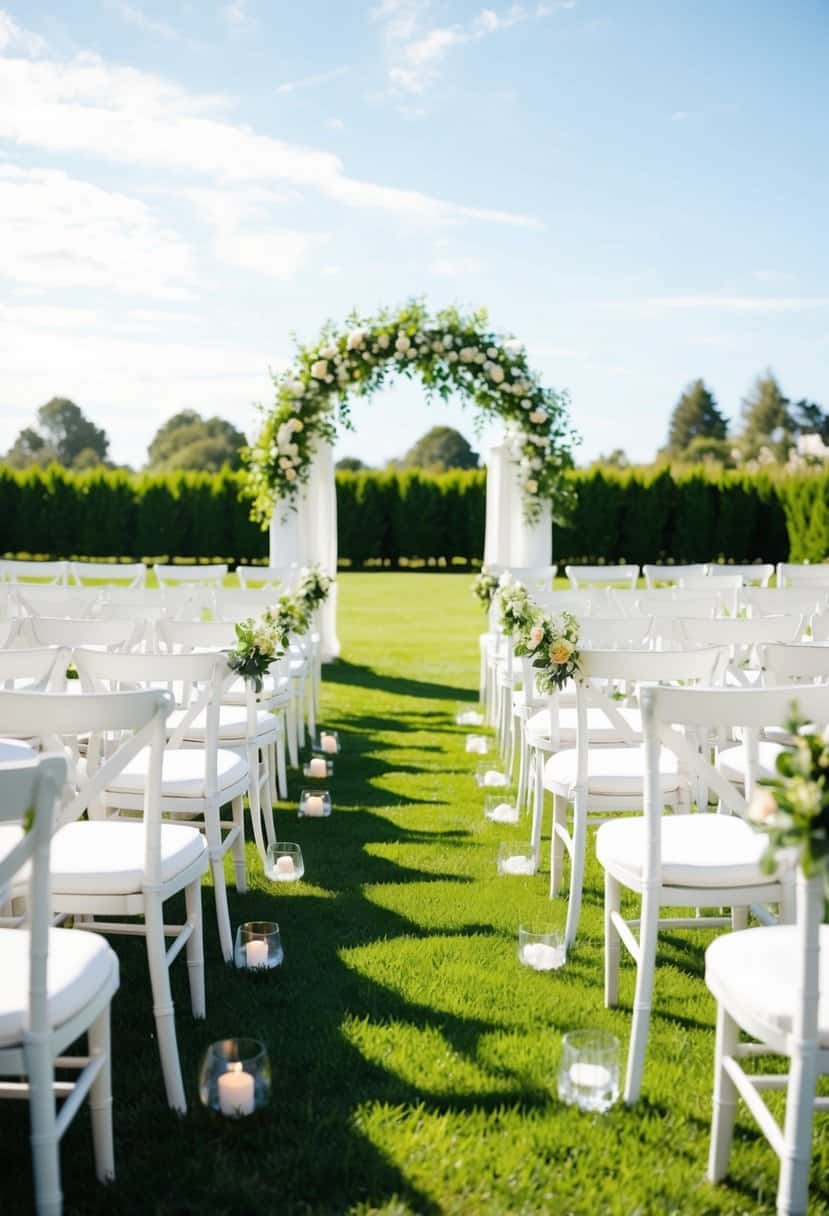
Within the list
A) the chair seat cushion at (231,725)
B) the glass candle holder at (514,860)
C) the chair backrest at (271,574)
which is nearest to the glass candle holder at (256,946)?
the chair seat cushion at (231,725)

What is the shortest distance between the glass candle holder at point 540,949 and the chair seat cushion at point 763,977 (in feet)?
3.73

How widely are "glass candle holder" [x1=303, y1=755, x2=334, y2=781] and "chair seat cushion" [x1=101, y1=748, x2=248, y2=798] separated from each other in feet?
7.11

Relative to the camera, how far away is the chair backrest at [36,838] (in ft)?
5.44

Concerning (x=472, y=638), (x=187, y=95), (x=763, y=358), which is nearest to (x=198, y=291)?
(x=187, y=95)

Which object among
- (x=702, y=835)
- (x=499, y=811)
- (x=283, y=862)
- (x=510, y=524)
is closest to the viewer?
(x=702, y=835)

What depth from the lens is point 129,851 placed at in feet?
8.50

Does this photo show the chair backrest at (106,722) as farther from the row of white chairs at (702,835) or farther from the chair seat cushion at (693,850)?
the chair seat cushion at (693,850)

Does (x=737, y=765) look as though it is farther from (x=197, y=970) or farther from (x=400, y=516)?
(x=400, y=516)

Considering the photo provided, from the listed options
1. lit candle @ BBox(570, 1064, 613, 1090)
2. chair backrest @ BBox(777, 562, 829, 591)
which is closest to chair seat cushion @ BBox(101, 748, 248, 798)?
lit candle @ BBox(570, 1064, 613, 1090)

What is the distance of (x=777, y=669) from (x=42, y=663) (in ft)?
7.69

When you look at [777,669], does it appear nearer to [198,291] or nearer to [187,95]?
[187,95]

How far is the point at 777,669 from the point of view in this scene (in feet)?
10.4

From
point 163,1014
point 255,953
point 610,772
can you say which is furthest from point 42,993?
point 610,772

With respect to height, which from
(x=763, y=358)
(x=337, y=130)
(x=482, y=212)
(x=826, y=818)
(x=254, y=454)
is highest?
(x=763, y=358)
